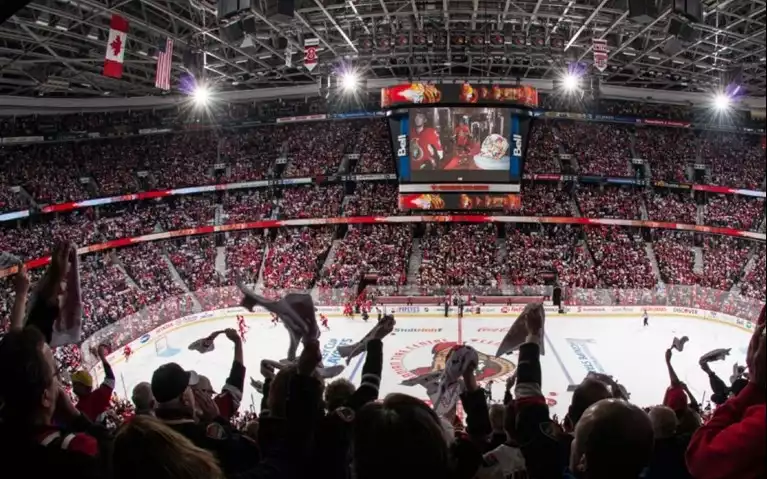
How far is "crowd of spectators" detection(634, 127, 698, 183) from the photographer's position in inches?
1535

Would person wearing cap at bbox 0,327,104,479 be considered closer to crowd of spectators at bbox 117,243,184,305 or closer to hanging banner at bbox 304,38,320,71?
hanging banner at bbox 304,38,320,71

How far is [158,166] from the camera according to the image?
39.5m

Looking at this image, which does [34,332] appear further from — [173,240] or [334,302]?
[173,240]

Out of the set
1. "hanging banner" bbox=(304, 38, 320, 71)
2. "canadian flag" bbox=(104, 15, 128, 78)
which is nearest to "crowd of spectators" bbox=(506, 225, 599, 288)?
"hanging banner" bbox=(304, 38, 320, 71)

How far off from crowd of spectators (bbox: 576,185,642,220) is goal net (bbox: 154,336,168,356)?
90.6 feet

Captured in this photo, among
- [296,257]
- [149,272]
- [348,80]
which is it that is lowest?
[149,272]

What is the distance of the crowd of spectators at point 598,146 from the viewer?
39406 mm

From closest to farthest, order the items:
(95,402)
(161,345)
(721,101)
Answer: (95,402), (161,345), (721,101)

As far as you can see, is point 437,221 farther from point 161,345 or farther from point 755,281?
point 161,345

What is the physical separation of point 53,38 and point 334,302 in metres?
17.5

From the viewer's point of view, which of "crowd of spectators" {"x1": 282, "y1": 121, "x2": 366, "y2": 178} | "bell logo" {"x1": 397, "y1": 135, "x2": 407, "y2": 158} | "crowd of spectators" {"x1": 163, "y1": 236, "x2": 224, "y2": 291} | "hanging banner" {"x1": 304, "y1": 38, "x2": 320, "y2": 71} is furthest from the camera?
"crowd of spectators" {"x1": 282, "y1": 121, "x2": 366, "y2": 178}

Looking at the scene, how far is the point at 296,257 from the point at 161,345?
12877 mm

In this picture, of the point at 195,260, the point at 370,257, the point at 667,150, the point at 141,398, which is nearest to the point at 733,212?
the point at 667,150

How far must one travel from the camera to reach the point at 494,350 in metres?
21.6
